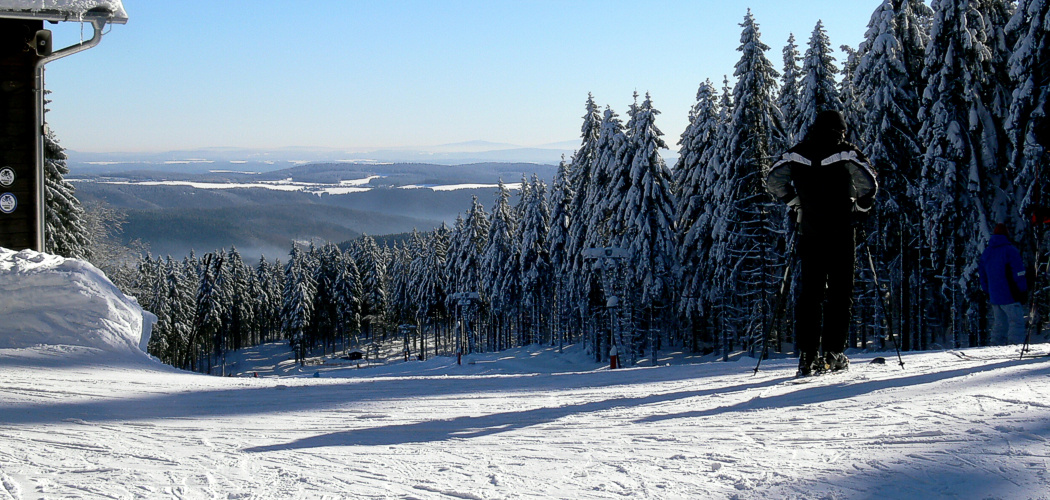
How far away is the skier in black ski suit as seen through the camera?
6.33m

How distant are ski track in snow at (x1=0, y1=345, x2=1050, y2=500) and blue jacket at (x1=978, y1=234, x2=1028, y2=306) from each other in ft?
8.81

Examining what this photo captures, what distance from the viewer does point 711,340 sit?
4059 cm

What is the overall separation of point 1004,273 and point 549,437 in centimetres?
809

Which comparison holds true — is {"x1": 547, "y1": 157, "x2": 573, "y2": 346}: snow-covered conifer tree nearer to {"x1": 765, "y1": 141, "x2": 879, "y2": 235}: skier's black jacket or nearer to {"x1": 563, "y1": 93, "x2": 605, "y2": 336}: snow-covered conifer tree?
{"x1": 563, "y1": 93, "x2": 605, "y2": 336}: snow-covered conifer tree

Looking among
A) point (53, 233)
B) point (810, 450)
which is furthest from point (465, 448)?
point (53, 233)

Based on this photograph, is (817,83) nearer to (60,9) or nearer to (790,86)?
(790,86)

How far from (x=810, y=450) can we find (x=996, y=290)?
7.44 meters

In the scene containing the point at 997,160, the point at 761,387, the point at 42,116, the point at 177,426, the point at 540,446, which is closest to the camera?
the point at 540,446

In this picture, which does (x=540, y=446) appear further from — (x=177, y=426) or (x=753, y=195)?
(x=753, y=195)

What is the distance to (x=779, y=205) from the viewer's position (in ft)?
94.0

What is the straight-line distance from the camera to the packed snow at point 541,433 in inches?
148

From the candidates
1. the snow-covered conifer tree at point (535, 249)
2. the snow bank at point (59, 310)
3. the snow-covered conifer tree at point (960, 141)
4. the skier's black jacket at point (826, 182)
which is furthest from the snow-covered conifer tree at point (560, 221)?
the skier's black jacket at point (826, 182)

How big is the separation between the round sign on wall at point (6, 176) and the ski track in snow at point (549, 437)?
7615 millimetres

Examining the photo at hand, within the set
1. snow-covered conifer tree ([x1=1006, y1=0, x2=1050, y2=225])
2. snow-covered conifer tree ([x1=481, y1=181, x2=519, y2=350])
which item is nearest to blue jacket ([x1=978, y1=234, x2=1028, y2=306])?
snow-covered conifer tree ([x1=1006, y1=0, x2=1050, y2=225])
